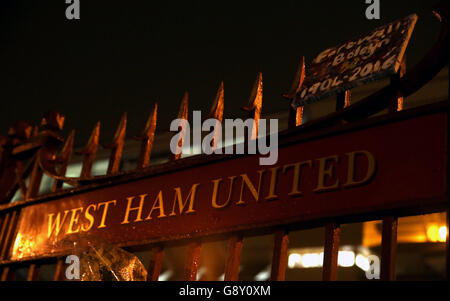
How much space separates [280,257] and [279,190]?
0.29m

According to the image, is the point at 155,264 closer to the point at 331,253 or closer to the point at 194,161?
the point at 194,161

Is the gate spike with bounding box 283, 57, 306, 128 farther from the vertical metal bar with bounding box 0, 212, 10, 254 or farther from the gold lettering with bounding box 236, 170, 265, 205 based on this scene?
the vertical metal bar with bounding box 0, 212, 10, 254

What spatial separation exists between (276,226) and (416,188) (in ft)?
2.03

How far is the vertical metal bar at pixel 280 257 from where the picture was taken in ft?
7.64

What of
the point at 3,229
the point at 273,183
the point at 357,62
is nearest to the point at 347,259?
the point at 3,229

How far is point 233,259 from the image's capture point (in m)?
2.50

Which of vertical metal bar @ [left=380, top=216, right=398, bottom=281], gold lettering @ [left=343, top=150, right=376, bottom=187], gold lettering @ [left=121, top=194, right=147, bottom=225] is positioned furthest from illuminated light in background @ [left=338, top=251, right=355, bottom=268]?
vertical metal bar @ [left=380, top=216, right=398, bottom=281]

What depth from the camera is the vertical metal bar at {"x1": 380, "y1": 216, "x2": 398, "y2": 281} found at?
2.03 m

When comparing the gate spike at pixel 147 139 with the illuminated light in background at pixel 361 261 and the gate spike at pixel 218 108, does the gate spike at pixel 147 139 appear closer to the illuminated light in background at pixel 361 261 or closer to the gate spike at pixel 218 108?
the gate spike at pixel 218 108

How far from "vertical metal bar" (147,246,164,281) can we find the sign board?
6cm

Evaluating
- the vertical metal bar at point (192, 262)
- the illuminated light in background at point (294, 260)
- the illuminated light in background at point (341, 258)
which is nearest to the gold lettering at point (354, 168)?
the vertical metal bar at point (192, 262)

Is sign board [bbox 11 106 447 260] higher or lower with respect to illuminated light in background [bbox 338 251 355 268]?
lower

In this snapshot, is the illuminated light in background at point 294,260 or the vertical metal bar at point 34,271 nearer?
the vertical metal bar at point 34,271
